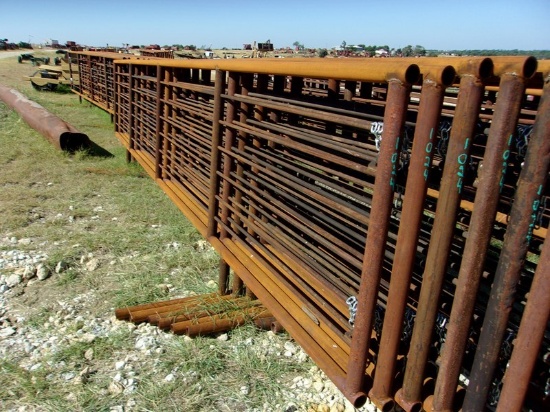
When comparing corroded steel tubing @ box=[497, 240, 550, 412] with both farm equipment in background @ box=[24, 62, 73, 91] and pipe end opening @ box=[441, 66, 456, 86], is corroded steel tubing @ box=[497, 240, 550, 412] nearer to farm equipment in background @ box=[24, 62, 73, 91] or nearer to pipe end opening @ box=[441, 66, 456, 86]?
pipe end opening @ box=[441, 66, 456, 86]

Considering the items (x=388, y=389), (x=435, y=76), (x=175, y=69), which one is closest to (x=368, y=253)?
(x=388, y=389)

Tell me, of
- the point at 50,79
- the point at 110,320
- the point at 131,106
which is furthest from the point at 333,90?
the point at 50,79

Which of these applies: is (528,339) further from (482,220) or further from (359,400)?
(359,400)

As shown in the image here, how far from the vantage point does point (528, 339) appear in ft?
4.77

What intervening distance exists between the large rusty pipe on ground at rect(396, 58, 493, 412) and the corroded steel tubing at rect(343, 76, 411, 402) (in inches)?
7.9

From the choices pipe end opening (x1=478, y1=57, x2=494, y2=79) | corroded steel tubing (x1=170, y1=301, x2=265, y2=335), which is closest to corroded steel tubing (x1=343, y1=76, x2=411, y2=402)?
pipe end opening (x1=478, y1=57, x2=494, y2=79)

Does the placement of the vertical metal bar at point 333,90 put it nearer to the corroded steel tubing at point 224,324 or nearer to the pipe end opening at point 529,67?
the corroded steel tubing at point 224,324

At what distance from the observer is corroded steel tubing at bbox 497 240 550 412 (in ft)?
4.59

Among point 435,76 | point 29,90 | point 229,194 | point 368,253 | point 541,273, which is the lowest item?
point 29,90

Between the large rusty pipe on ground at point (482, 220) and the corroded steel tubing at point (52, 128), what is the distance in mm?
8666

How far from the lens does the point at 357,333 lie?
6.48ft

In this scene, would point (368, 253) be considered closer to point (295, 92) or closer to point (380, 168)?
point (380, 168)

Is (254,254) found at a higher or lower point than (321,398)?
higher

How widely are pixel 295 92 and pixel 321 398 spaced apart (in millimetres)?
2309
